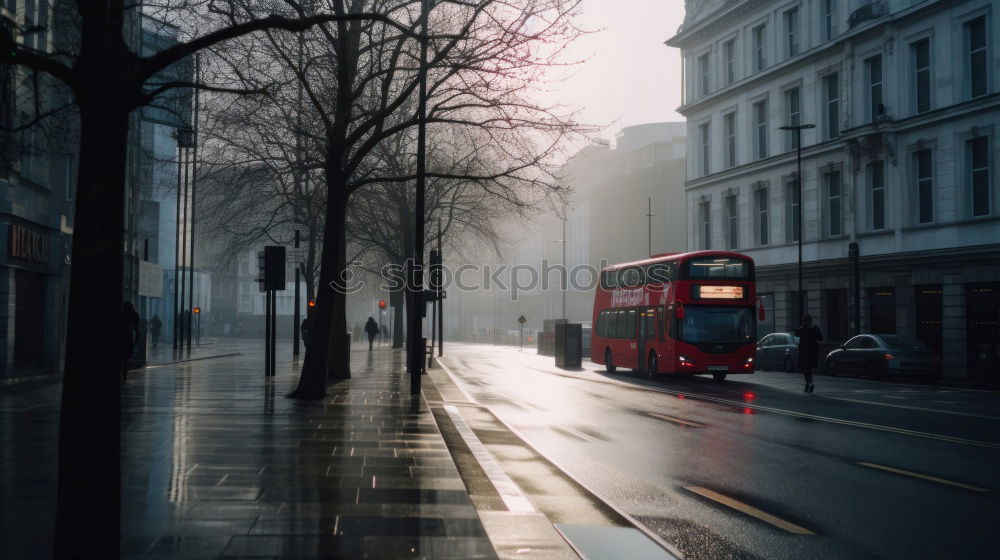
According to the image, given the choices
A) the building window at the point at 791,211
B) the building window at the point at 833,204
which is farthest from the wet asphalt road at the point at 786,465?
the building window at the point at 791,211

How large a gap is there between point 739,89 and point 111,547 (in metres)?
48.6

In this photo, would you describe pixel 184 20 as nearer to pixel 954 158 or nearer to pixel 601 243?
pixel 954 158

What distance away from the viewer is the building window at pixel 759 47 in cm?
4844

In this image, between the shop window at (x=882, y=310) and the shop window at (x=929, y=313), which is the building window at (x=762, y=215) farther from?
the shop window at (x=929, y=313)

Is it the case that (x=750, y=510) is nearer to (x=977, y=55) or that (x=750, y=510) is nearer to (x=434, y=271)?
(x=434, y=271)

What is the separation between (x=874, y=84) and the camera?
4012 centimetres

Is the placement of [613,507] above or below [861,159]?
below

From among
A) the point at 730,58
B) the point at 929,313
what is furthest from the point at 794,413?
the point at 730,58

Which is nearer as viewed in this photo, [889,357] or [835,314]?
[889,357]

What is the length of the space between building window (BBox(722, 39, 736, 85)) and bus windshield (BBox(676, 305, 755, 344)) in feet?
89.2

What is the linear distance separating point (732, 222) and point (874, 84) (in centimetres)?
1270

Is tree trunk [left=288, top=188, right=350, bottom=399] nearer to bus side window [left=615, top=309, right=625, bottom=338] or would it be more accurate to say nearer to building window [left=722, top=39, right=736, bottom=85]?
bus side window [left=615, top=309, right=625, bottom=338]

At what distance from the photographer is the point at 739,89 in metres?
50.1

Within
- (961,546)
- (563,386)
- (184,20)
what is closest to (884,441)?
(961,546)
